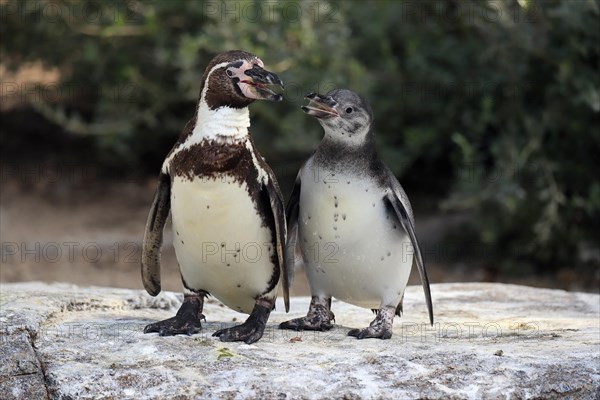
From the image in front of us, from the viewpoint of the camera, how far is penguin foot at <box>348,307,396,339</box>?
4395mm

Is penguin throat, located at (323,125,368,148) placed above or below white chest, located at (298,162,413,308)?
above

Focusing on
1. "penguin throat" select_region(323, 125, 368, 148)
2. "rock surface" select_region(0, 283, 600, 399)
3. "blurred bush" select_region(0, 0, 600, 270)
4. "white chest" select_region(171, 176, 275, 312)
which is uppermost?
"blurred bush" select_region(0, 0, 600, 270)

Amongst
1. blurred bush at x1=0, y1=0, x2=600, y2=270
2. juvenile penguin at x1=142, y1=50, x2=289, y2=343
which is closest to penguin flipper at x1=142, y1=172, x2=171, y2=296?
juvenile penguin at x1=142, y1=50, x2=289, y2=343

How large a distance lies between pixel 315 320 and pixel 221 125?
1007mm

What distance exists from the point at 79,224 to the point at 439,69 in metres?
3.32

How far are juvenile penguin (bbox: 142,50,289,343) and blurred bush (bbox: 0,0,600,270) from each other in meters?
2.91

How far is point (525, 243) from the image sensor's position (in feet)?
27.3

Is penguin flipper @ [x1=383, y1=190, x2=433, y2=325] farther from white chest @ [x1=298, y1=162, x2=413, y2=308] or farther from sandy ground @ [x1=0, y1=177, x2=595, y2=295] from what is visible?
sandy ground @ [x1=0, y1=177, x2=595, y2=295]

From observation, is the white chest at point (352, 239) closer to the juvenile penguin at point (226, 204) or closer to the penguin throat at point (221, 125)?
the juvenile penguin at point (226, 204)

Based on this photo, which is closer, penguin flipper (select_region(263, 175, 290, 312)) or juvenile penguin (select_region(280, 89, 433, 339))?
penguin flipper (select_region(263, 175, 290, 312))

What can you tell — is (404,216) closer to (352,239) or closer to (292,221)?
(352,239)

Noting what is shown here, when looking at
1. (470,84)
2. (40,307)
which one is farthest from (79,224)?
(40,307)

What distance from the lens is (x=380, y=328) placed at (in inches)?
174

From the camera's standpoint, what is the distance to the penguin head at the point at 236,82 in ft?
13.3
